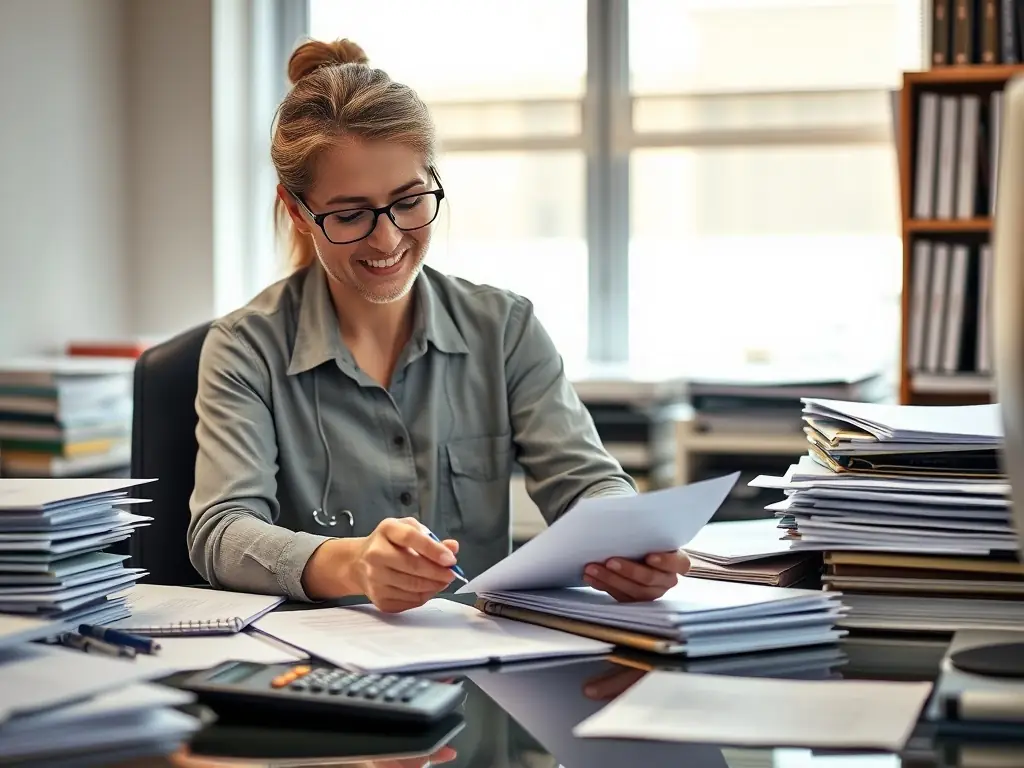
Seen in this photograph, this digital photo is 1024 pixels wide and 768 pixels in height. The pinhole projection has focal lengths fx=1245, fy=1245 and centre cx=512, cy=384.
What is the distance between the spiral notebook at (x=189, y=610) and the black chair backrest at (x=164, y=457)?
33 cm

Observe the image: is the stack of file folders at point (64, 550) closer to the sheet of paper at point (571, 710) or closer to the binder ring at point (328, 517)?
the sheet of paper at point (571, 710)

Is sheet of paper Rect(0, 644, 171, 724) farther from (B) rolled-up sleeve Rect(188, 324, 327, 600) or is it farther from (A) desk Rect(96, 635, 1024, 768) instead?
(B) rolled-up sleeve Rect(188, 324, 327, 600)

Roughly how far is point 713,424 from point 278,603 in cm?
178

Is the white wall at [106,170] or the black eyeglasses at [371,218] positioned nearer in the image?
the black eyeglasses at [371,218]

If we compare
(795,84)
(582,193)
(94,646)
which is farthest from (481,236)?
(94,646)

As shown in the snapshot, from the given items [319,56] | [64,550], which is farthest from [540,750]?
[319,56]

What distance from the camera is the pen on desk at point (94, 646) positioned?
943 millimetres

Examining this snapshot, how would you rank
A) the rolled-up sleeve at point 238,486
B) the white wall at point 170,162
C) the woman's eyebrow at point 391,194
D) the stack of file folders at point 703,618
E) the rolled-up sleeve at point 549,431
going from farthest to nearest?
the white wall at point 170,162, the rolled-up sleeve at point 549,431, the woman's eyebrow at point 391,194, the rolled-up sleeve at point 238,486, the stack of file folders at point 703,618

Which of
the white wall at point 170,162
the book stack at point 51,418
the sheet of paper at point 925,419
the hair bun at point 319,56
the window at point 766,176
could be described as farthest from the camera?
the white wall at point 170,162

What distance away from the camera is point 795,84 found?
11.0ft

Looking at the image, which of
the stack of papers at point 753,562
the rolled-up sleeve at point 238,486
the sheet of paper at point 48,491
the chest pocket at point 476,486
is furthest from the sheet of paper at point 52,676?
the chest pocket at point 476,486

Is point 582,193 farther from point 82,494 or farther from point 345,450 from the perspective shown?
point 82,494

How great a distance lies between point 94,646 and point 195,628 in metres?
0.12

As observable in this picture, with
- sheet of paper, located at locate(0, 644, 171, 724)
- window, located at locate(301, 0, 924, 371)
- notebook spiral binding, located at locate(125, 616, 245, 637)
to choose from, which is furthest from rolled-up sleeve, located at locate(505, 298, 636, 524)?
window, located at locate(301, 0, 924, 371)
